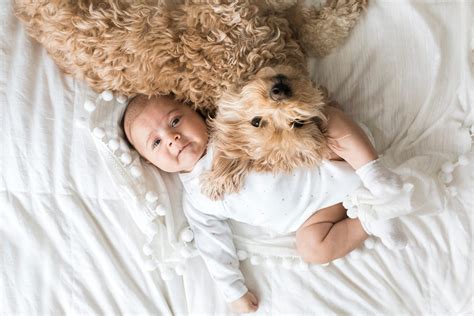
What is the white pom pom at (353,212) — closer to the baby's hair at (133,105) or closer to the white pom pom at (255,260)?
the white pom pom at (255,260)

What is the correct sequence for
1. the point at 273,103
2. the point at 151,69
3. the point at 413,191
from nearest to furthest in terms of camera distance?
the point at 273,103 → the point at 151,69 → the point at 413,191

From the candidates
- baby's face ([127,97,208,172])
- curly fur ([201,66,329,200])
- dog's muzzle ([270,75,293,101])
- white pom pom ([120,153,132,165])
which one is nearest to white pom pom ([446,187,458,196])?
curly fur ([201,66,329,200])

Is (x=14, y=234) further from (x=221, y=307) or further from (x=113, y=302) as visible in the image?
(x=221, y=307)

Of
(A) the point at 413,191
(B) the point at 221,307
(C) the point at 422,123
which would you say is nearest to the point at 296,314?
(B) the point at 221,307

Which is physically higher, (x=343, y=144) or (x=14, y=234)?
(x=343, y=144)

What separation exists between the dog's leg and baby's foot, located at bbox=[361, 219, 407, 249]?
1.78ft

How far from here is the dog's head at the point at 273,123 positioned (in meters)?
1.17

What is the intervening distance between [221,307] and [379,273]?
1.67ft

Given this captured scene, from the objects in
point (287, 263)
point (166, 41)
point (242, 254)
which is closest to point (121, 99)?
point (166, 41)

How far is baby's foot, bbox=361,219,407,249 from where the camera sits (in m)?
1.37

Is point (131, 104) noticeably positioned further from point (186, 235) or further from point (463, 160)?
point (463, 160)

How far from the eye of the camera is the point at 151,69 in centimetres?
129

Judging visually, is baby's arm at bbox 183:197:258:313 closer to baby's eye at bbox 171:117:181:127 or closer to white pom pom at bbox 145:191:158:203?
white pom pom at bbox 145:191:158:203

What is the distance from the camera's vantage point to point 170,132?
1381 millimetres
